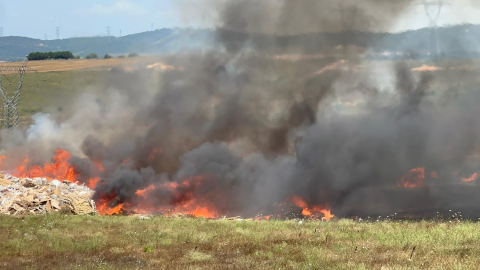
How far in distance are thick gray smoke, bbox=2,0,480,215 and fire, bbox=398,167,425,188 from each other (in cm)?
53

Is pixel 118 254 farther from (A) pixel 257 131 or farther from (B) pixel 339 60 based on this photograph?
(B) pixel 339 60

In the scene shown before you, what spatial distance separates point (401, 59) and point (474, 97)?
913 cm

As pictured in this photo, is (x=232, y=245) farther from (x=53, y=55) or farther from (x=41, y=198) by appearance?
(x=53, y=55)

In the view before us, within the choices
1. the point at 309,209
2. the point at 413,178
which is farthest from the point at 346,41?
the point at 309,209

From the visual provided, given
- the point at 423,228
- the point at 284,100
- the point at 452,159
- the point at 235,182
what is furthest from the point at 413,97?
the point at 423,228

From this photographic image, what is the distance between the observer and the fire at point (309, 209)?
35469 mm

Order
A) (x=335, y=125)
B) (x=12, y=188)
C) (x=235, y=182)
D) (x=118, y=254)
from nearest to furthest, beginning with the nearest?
(x=118, y=254), (x=12, y=188), (x=235, y=182), (x=335, y=125)

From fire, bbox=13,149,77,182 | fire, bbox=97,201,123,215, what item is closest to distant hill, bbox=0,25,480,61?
fire, bbox=13,149,77,182

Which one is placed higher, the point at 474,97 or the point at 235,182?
the point at 474,97

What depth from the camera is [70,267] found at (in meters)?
17.4

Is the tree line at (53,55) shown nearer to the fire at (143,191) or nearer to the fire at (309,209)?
the fire at (143,191)

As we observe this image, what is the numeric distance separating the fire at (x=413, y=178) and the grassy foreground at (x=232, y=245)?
15432 mm

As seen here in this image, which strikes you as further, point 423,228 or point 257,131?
point 257,131

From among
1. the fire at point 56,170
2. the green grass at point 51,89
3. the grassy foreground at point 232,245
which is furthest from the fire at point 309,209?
the green grass at point 51,89
